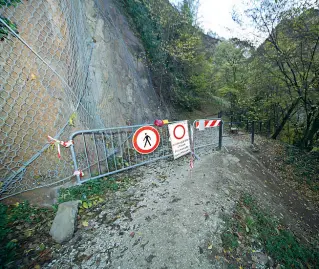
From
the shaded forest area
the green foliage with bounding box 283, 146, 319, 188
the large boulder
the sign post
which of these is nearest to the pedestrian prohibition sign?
the sign post

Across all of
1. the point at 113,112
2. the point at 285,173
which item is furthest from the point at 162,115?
the point at 285,173

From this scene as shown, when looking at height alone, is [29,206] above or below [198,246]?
above

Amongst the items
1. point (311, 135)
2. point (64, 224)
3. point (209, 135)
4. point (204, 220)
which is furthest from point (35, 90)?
point (311, 135)

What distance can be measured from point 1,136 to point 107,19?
496 centimetres

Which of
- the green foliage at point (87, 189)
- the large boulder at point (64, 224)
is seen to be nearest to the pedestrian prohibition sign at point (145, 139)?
the green foliage at point (87, 189)

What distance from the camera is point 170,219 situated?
98.9 inches

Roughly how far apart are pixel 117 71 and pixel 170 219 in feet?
15.9

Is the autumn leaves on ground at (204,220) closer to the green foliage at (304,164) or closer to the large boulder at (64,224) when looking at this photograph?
the large boulder at (64,224)

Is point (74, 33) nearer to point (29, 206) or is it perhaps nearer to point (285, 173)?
point (29, 206)

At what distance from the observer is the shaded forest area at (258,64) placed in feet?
22.5

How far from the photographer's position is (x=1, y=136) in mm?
2379

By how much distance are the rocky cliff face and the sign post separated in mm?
1923

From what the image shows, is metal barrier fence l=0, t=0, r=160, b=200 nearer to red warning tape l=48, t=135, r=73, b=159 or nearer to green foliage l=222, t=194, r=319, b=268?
red warning tape l=48, t=135, r=73, b=159

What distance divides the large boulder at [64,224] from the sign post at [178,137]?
102 inches
